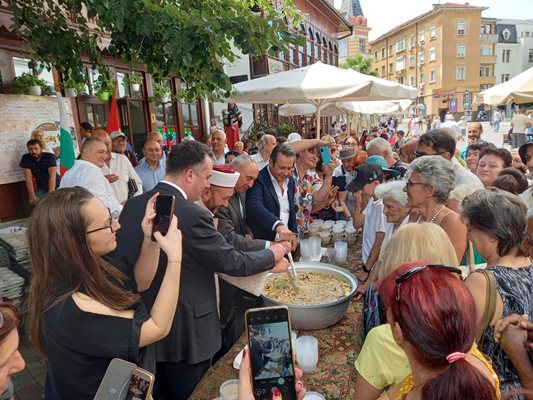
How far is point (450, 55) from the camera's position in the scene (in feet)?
157

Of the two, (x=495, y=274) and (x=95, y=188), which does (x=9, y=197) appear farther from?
(x=495, y=274)

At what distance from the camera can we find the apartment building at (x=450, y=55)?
4712 cm

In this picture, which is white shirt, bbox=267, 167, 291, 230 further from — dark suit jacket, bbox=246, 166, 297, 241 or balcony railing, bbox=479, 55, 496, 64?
balcony railing, bbox=479, 55, 496, 64

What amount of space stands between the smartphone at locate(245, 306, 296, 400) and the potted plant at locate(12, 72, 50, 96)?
20.5 feet

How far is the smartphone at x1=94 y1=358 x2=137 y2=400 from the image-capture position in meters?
1.23

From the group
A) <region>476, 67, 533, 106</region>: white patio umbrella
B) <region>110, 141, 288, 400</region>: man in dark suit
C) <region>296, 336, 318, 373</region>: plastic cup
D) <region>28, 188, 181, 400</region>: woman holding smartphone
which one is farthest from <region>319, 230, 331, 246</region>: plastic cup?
<region>476, 67, 533, 106</region>: white patio umbrella

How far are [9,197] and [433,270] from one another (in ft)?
21.6

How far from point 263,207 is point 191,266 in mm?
1433

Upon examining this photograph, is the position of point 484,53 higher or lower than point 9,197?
higher

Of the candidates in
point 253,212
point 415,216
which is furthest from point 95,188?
point 415,216

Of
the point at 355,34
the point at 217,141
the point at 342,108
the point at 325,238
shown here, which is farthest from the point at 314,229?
the point at 355,34

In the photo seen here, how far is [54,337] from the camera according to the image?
55.2 inches

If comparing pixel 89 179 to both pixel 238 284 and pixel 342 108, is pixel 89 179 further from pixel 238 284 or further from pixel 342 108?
pixel 342 108

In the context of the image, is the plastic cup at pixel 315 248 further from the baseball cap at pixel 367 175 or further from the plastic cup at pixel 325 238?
the baseball cap at pixel 367 175
